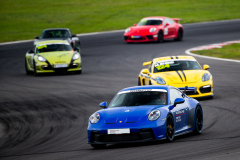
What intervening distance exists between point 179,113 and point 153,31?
2023cm

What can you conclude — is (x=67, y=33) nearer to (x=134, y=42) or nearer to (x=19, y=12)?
(x=134, y=42)

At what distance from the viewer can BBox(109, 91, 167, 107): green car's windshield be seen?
9.09m

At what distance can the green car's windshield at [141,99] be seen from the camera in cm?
909

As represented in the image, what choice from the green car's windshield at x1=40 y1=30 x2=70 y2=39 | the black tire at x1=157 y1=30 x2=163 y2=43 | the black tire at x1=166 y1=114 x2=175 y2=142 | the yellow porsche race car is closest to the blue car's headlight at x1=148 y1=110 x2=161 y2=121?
the black tire at x1=166 y1=114 x2=175 y2=142

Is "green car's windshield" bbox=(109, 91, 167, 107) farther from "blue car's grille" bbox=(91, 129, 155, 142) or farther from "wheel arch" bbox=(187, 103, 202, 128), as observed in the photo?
"blue car's grille" bbox=(91, 129, 155, 142)

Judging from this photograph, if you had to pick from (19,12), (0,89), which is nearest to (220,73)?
(0,89)

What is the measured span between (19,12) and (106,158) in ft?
145

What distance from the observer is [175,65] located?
14641mm

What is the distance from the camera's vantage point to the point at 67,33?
2580cm

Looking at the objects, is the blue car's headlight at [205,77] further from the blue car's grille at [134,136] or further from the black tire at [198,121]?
the blue car's grille at [134,136]

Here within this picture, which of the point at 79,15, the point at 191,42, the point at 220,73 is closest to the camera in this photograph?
the point at 220,73

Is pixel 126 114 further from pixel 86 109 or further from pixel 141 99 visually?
pixel 86 109

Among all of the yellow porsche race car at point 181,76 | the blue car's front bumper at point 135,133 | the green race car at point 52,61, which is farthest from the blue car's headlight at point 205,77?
the green race car at point 52,61

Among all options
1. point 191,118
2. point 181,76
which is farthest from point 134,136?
point 181,76
